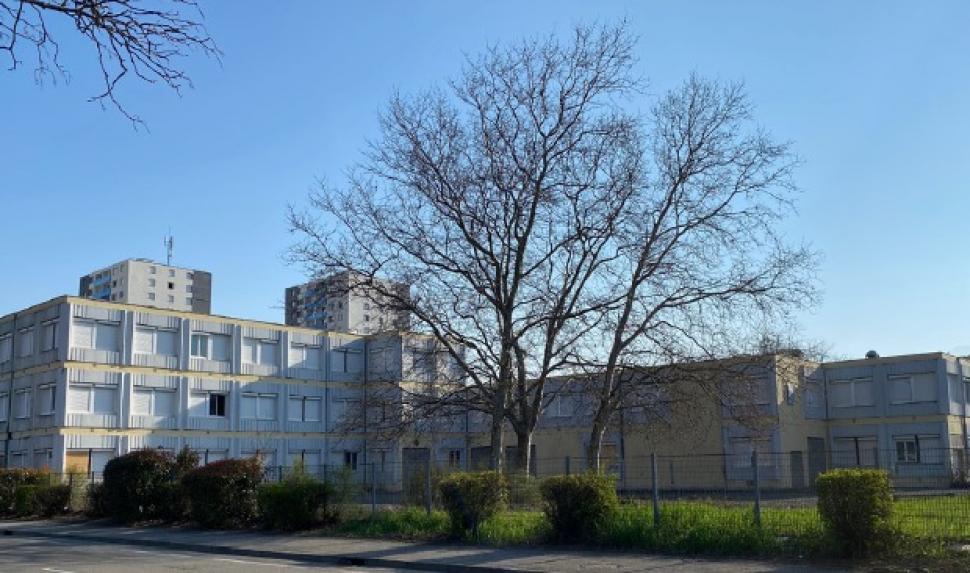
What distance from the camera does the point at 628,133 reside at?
91.0ft

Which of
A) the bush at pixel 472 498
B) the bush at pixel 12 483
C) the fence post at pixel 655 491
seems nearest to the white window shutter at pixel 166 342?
the bush at pixel 12 483

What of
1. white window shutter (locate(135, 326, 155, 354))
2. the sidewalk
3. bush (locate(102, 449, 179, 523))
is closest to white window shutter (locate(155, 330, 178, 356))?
white window shutter (locate(135, 326, 155, 354))

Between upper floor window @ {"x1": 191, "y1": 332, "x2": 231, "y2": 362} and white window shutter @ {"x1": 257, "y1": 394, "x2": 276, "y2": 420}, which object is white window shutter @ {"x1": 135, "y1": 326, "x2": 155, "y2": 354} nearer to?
upper floor window @ {"x1": 191, "y1": 332, "x2": 231, "y2": 362}

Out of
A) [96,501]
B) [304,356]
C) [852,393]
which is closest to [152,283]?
[304,356]

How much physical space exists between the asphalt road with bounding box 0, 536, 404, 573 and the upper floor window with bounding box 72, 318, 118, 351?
92.0 feet

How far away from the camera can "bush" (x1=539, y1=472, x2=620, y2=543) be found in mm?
18219

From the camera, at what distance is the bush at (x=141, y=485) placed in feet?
90.9

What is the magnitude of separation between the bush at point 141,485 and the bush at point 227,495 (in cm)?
262

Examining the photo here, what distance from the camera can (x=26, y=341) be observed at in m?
51.2

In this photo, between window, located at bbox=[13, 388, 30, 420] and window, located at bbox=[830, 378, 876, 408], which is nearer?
window, located at bbox=[13, 388, 30, 420]

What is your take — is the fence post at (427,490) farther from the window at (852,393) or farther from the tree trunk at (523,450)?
the window at (852,393)

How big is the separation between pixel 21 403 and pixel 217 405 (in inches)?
393

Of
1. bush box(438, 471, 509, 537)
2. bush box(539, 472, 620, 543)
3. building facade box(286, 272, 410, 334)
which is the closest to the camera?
bush box(539, 472, 620, 543)

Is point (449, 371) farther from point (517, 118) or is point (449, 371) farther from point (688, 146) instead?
point (688, 146)
